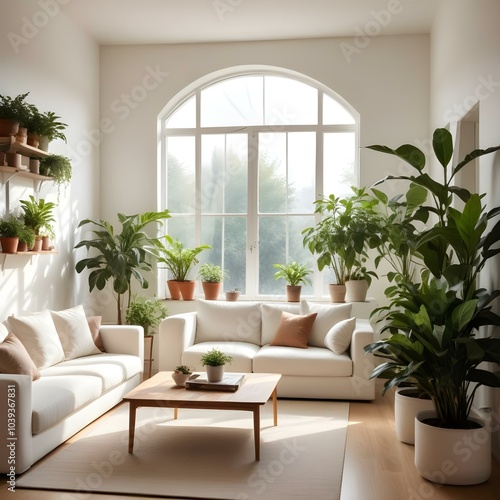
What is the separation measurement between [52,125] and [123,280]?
1747 mm

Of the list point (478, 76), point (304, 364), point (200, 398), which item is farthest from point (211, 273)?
point (478, 76)

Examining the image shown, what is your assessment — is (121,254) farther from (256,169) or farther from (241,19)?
(241,19)

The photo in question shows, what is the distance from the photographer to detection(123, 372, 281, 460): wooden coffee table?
410 cm

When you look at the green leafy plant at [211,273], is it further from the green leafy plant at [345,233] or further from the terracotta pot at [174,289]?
the green leafy plant at [345,233]

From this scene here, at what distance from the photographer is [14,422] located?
3.66 m

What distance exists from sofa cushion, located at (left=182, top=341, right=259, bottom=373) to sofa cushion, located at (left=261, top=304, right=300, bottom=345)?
259mm

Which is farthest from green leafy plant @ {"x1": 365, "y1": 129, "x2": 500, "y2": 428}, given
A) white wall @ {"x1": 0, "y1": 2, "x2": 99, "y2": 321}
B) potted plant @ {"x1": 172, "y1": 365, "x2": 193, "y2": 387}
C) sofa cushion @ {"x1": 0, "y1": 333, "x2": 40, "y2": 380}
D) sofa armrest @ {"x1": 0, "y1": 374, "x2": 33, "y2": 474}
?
white wall @ {"x1": 0, "y1": 2, "x2": 99, "y2": 321}

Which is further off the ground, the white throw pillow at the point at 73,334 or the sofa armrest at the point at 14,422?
the white throw pillow at the point at 73,334

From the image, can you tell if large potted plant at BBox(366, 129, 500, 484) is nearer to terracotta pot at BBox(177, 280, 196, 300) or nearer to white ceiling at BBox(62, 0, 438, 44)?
white ceiling at BBox(62, 0, 438, 44)

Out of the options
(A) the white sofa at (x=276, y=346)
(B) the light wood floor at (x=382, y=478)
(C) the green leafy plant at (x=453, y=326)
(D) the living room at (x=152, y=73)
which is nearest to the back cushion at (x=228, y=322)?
(A) the white sofa at (x=276, y=346)

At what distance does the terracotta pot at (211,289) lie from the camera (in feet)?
22.9

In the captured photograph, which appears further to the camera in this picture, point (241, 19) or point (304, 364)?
point (241, 19)

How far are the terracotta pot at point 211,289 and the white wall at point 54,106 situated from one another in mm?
1236

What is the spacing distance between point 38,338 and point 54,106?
2.36 metres
